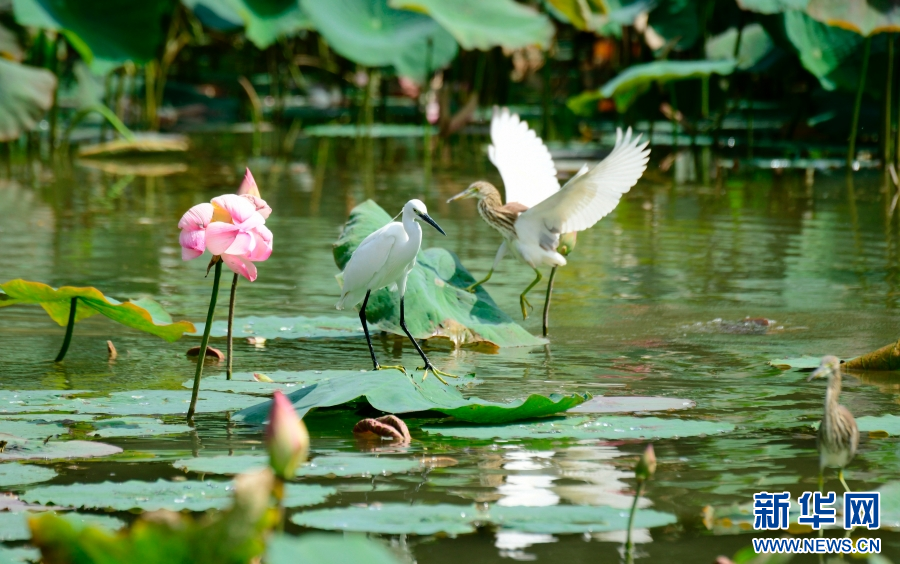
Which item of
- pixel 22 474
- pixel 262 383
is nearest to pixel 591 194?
pixel 262 383

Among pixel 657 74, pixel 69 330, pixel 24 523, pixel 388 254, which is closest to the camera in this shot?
pixel 24 523

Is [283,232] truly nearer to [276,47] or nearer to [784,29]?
[784,29]

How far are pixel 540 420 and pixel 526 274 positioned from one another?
116 inches

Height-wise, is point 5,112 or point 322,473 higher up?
point 5,112

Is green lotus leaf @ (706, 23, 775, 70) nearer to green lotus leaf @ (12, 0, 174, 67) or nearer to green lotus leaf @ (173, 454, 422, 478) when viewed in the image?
green lotus leaf @ (12, 0, 174, 67)

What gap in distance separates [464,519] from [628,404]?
1008mm

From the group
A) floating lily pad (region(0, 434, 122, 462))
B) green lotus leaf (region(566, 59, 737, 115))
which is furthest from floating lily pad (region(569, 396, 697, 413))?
green lotus leaf (region(566, 59, 737, 115))

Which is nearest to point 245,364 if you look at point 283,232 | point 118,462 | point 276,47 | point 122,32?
point 118,462

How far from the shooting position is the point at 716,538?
216 cm

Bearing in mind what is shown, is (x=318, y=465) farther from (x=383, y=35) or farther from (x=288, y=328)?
(x=383, y=35)

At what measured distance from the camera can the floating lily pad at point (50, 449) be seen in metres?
2.47

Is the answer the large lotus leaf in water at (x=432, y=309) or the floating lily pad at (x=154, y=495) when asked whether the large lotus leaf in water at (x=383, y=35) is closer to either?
the large lotus leaf in water at (x=432, y=309)

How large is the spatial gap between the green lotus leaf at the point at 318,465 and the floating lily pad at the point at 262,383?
1.96 feet

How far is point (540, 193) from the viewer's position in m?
4.64
